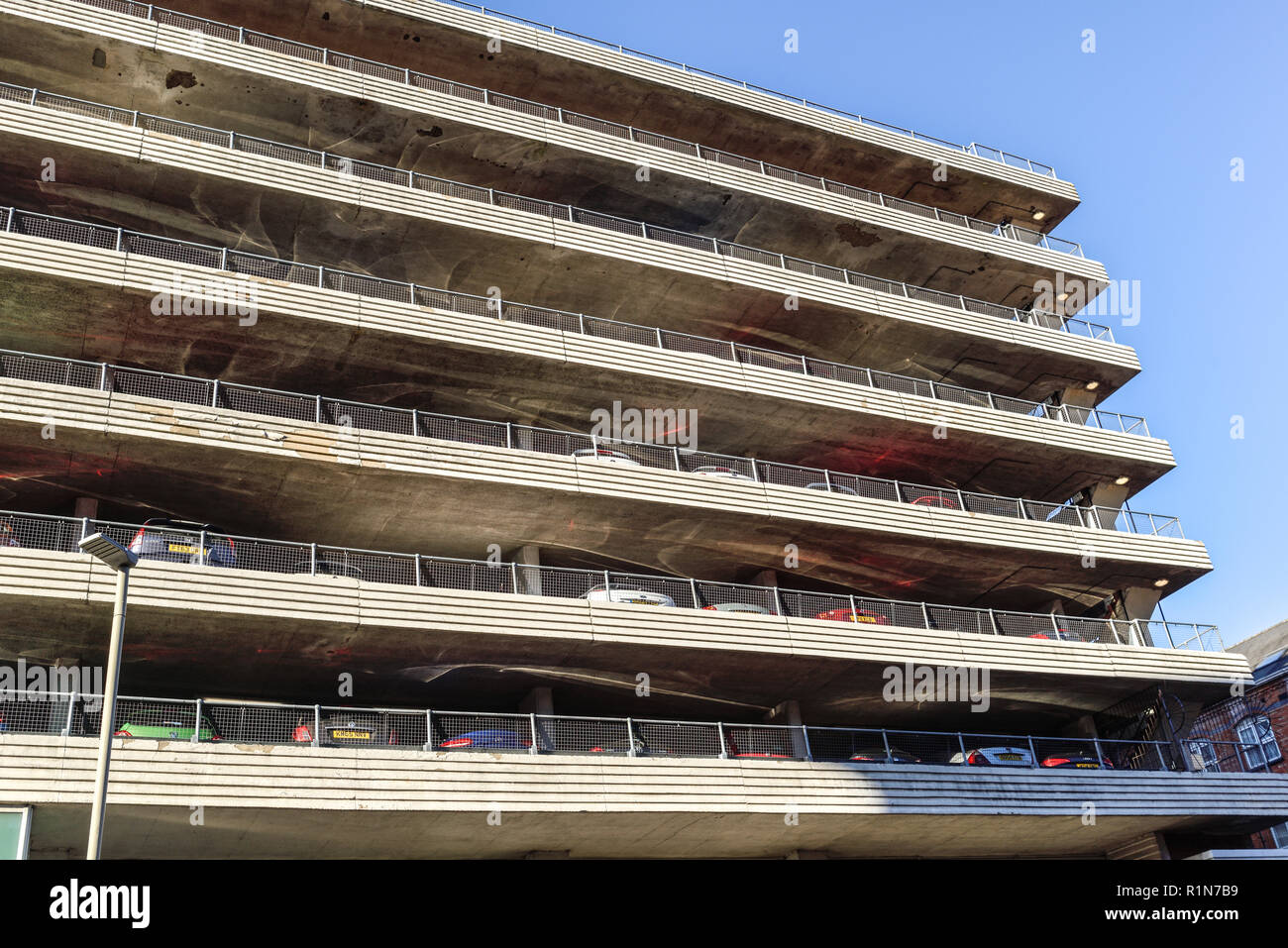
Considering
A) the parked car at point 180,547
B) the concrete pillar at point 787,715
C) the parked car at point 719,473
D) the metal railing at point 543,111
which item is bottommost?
the concrete pillar at point 787,715

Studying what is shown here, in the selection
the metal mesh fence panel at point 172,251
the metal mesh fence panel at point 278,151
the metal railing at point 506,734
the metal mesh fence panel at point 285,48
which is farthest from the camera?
the metal mesh fence panel at point 285,48

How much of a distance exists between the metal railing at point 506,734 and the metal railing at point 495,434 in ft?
19.7

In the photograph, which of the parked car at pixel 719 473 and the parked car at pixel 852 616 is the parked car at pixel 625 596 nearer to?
the parked car at pixel 719 473

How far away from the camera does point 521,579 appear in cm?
2758

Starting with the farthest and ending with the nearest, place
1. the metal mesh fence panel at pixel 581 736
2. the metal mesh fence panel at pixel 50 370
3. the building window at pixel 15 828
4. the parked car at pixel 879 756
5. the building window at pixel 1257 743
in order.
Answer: the building window at pixel 1257 743 < the parked car at pixel 879 756 < the metal mesh fence panel at pixel 581 736 < the metal mesh fence panel at pixel 50 370 < the building window at pixel 15 828

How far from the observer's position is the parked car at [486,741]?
73.6ft

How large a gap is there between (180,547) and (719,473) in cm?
1242

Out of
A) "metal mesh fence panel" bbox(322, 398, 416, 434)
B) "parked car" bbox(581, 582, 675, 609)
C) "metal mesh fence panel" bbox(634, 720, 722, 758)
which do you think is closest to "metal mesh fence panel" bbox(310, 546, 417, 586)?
"metal mesh fence panel" bbox(322, 398, 416, 434)

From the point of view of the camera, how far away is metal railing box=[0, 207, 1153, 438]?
26.6 m

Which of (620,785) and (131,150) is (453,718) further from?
(131,150)

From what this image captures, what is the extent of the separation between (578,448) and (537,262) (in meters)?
5.68

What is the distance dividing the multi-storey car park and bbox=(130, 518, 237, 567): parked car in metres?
0.08

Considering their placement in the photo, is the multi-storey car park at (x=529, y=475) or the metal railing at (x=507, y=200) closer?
the multi-storey car park at (x=529, y=475)

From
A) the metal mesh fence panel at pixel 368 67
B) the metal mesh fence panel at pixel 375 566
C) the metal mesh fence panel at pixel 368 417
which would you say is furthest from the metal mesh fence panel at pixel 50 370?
the metal mesh fence panel at pixel 368 67
